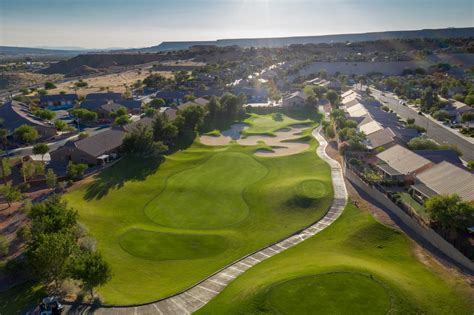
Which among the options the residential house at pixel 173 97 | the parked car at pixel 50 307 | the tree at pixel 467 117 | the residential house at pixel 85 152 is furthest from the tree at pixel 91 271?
the residential house at pixel 173 97

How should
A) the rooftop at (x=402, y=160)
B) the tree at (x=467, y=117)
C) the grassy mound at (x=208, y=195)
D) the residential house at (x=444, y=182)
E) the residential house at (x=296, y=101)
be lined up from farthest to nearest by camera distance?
the residential house at (x=296, y=101), the tree at (x=467, y=117), the rooftop at (x=402, y=160), the grassy mound at (x=208, y=195), the residential house at (x=444, y=182)

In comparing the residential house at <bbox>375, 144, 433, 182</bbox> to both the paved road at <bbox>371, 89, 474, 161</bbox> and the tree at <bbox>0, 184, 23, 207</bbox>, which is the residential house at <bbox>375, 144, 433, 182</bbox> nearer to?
the paved road at <bbox>371, 89, 474, 161</bbox>

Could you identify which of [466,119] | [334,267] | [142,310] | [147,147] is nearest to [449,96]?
[466,119]

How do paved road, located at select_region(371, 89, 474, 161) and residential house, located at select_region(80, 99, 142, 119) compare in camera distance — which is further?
residential house, located at select_region(80, 99, 142, 119)

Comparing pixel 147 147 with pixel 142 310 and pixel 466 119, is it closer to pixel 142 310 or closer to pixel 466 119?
pixel 142 310

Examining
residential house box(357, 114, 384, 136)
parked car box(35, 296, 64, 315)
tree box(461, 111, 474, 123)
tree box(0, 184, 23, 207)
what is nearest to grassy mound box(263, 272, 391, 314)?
parked car box(35, 296, 64, 315)

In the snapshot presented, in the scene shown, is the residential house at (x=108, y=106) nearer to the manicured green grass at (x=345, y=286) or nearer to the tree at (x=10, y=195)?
the tree at (x=10, y=195)
